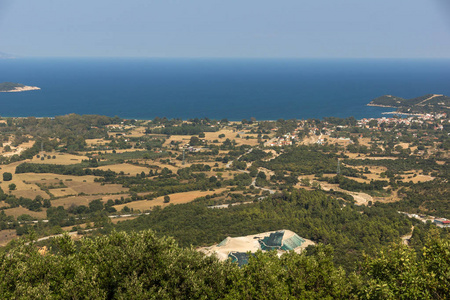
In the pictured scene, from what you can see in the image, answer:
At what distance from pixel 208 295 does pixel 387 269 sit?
6.58 meters

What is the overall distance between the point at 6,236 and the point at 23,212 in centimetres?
762

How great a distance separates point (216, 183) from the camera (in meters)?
60.1

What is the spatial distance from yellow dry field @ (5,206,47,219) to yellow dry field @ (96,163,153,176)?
17.1 metres

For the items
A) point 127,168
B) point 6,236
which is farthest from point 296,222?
point 127,168

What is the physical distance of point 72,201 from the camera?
173ft

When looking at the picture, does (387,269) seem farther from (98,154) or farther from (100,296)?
(98,154)

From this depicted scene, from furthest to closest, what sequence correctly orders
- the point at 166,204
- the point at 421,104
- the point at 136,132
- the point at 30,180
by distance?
1. the point at 421,104
2. the point at 136,132
3. the point at 30,180
4. the point at 166,204

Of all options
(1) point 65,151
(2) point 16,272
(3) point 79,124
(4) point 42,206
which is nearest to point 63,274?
(2) point 16,272

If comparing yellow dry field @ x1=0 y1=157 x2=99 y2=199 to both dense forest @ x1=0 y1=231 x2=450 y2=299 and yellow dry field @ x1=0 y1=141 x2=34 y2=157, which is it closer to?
yellow dry field @ x1=0 y1=141 x2=34 y2=157

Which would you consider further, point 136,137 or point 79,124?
point 79,124

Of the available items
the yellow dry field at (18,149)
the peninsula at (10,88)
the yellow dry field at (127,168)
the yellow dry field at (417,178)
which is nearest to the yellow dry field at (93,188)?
the yellow dry field at (127,168)

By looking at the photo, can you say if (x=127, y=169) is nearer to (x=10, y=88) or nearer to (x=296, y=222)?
(x=296, y=222)

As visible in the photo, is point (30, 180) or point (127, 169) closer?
point (30, 180)

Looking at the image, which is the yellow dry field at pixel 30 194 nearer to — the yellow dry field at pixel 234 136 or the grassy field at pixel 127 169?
the grassy field at pixel 127 169
